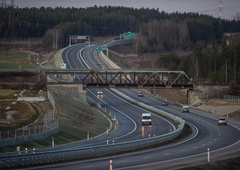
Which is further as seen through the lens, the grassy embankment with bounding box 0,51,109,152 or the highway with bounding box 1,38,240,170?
the grassy embankment with bounding box 0,51,109,152

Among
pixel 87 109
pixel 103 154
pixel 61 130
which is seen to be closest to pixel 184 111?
pixel 87 109

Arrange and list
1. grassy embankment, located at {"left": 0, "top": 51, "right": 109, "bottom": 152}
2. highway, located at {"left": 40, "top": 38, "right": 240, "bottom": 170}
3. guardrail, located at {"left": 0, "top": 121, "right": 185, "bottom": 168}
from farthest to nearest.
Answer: grassy embankment, located at {"left": 0, "top": 51, "right": 109, "bottom": 152} < highway, located at {"left": 40, "top": 38, "right": 240, "bottom": 170} < guardrail, located at {"left": 0, "top": 121, "right": 185, "bottom": 168}

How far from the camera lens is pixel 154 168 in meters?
50.5

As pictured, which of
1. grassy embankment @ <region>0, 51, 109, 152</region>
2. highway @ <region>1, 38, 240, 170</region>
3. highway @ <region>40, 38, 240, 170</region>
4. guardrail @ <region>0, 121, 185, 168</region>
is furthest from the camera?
grassy embankment @ <region>0, 51, 109, 152</region>

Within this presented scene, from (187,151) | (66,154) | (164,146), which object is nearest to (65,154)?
(66,154)

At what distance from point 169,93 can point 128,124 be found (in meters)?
57.6

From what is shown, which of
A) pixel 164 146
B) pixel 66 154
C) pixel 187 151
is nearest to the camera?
pixel 66 154

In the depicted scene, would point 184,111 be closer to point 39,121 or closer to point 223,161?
point 39,121

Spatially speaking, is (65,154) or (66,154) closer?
(65,154)

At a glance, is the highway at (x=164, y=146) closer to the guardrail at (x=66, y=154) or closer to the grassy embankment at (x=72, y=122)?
the guardrail at (x=66, y=154)

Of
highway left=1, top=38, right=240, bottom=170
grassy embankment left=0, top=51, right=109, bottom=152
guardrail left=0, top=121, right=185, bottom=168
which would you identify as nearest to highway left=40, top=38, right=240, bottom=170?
highway left=1, top=38, right=240, bottom=170

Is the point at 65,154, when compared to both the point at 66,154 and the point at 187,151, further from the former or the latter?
the point at 187,151

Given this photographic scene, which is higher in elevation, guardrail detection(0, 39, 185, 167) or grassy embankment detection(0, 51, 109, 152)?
guardrail detection(0, 39, 185, 167)

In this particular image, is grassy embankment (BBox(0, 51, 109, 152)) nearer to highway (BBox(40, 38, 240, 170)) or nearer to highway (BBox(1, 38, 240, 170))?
highway (BBox(1, 38, 240, 170))
